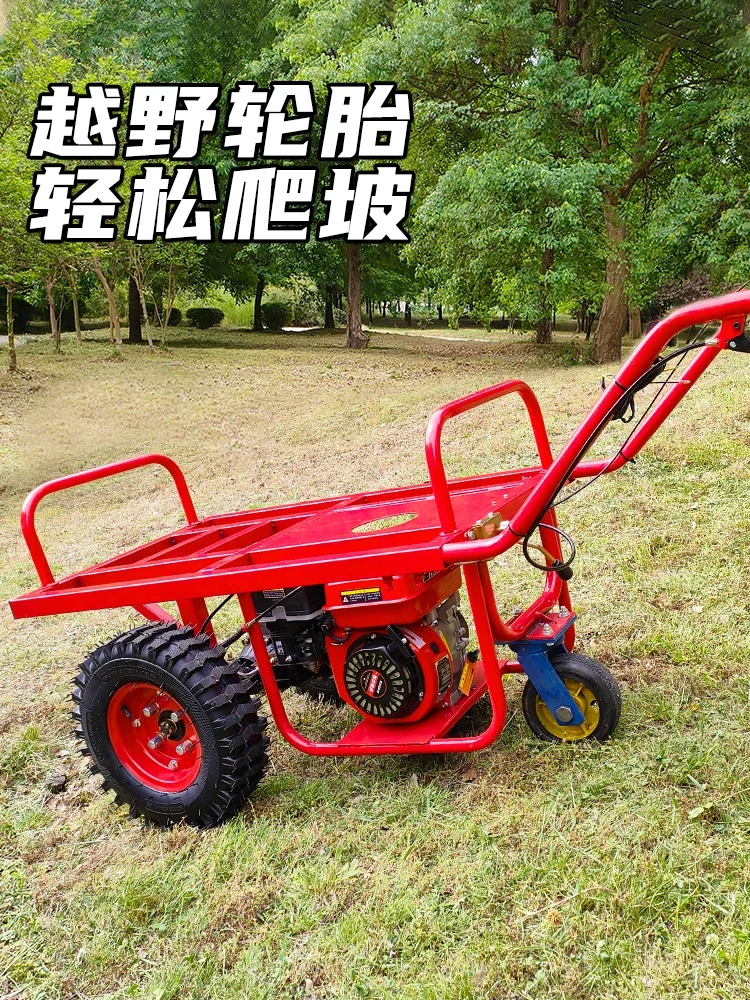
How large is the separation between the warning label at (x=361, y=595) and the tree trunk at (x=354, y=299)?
21.0 m

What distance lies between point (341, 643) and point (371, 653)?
154mm

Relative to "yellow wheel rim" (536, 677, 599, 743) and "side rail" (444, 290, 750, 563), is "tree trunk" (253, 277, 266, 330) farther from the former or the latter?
"side rail" (444, 290, 750, 563)

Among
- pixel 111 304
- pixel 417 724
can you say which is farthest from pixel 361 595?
pixel 111 304

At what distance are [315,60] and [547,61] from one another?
5442 millimetres

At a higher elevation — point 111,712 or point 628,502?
point 628,502

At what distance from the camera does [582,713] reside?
3.12 meters

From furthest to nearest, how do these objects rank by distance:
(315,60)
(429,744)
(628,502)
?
(315,60)
(628,502)
(429,744)

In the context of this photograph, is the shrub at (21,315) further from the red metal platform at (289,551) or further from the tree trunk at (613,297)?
the red metal platform at (289,551)

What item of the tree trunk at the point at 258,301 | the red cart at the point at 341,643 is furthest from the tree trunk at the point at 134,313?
the red cart at the point at 341,643

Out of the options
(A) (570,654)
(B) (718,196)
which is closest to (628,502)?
(A) (570,654)

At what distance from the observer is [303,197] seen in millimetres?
14055

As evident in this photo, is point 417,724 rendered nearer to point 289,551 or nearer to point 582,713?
point 582,713

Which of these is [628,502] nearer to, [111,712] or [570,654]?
[570,654]

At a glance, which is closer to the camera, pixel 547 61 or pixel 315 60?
pixel 547 61
